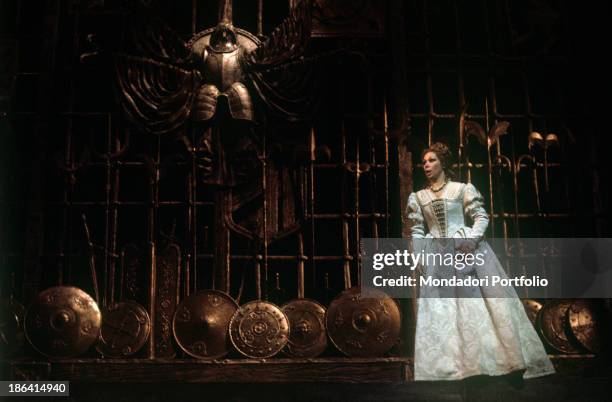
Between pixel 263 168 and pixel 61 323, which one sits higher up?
pixel 263 168

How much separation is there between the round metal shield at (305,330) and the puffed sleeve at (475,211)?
59.6 inches

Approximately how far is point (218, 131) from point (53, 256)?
191 centimetres

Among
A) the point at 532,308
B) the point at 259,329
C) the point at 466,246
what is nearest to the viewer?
the point at 466,246

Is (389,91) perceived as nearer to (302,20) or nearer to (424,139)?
(424,139)

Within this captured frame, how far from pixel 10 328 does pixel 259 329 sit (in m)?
2.22

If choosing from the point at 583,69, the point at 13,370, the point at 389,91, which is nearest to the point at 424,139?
the point at 389,91

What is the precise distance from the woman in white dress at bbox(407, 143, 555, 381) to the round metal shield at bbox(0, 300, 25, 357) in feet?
11.4

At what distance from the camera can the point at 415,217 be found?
6.69 m

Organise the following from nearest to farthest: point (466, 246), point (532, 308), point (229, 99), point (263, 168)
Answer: point (466, 246)
point (532, 308)
point (229, 99)
point (263, 168)

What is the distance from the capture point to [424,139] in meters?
7.71

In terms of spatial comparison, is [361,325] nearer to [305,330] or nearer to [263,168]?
[305,330]

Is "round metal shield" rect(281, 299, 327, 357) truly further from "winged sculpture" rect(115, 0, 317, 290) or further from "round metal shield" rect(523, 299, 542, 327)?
"round metal shield" rect(523, 299, 542, 327)

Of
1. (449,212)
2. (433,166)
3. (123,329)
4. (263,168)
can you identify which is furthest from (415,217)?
(123,329)

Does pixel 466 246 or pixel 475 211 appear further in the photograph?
pixel 475 211
